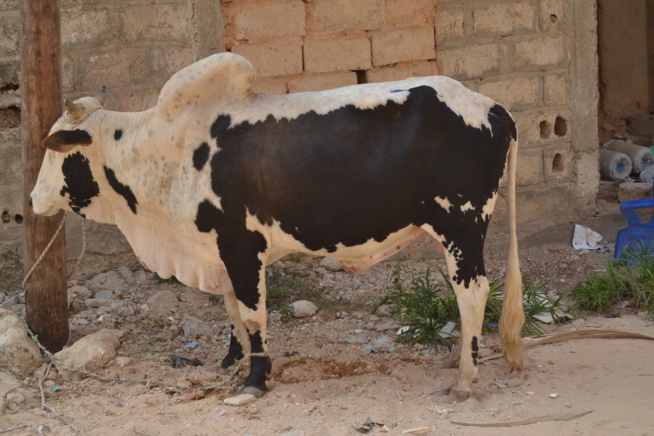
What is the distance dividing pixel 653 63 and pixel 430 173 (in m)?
7.14

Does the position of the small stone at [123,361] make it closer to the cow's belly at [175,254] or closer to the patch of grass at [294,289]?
the cow's belly at [175,254]

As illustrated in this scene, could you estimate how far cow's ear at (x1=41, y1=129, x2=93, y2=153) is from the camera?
4.84 metres

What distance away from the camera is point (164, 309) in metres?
6.29

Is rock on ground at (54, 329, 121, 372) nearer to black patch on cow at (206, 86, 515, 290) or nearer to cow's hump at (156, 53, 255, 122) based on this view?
black patch on cow at (206, 86, 515, 290)

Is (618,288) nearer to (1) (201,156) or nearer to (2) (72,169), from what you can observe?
(1) (201,156)

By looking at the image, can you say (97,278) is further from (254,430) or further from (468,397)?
(468,397)

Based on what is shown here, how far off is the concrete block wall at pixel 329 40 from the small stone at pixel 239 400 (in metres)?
2.68

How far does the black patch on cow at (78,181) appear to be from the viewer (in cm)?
501

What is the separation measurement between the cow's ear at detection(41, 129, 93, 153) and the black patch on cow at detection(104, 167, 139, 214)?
196 millimetres

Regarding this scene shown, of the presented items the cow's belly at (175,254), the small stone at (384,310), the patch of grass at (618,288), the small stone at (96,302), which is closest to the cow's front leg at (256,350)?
the cow's belly at (175,254)

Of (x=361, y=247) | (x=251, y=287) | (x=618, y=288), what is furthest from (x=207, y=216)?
(x=618, y=288)

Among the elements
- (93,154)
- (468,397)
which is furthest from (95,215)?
(468,397)

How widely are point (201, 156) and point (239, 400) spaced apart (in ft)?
4.12

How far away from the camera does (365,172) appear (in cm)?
457
